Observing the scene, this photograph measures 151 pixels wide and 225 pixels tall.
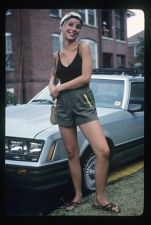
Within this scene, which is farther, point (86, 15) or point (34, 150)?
point (86, 15)

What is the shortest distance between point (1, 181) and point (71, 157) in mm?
810

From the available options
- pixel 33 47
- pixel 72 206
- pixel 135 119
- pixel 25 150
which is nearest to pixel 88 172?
pixel 72 206

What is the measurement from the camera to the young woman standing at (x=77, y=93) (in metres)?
2.97

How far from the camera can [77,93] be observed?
3.02 meters

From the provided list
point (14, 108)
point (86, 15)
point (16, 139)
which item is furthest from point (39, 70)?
point (16, 139)

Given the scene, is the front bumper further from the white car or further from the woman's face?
the woman's face

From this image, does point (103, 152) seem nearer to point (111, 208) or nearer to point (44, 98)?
point (111, 208)

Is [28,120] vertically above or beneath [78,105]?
beneath

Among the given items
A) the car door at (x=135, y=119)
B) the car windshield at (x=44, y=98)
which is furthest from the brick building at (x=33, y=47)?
the car door at (x=135, y=119)

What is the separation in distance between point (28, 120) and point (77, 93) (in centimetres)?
81

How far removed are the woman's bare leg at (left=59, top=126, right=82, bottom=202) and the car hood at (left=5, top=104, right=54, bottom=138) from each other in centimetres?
30

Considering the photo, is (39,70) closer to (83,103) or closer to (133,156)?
(133,156)

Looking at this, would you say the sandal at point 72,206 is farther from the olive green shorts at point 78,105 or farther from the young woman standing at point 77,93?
the olive green shorts at point 78,105

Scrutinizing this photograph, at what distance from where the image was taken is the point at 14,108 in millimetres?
4211
